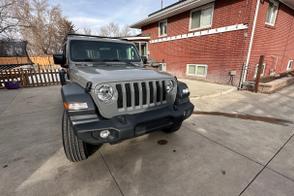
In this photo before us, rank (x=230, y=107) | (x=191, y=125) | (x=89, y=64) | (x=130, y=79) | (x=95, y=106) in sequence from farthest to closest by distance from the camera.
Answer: (x=230, y=107) → (x=191, y=125) → (x=89, y=64) → (x=130, y=79) → (x=95, y=106)

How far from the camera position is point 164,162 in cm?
240

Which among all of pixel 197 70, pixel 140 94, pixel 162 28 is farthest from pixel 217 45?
pixel 140 94

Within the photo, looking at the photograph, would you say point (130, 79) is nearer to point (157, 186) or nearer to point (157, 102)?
point (157, 102)

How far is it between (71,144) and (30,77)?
877 cm

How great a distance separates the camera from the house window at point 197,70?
886cm

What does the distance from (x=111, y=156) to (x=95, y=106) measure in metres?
1.05

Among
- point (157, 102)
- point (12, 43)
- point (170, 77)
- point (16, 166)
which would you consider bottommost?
point (16, 166)

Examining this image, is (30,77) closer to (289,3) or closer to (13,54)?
(13,54)

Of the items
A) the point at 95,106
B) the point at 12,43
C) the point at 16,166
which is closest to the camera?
the point at 95,106

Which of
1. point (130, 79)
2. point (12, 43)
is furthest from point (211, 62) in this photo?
point (12, 43)

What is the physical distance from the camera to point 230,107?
4852 mm

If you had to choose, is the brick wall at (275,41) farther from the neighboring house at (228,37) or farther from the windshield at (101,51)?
the windshield at (101,51)

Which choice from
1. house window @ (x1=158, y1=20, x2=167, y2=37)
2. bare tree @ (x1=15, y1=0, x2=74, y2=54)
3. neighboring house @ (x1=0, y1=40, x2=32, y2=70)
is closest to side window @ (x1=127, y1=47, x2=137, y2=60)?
house window @ (x1=158, y1=20, x2=167, y2=37)

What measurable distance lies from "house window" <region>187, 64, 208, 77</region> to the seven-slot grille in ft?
23.6
